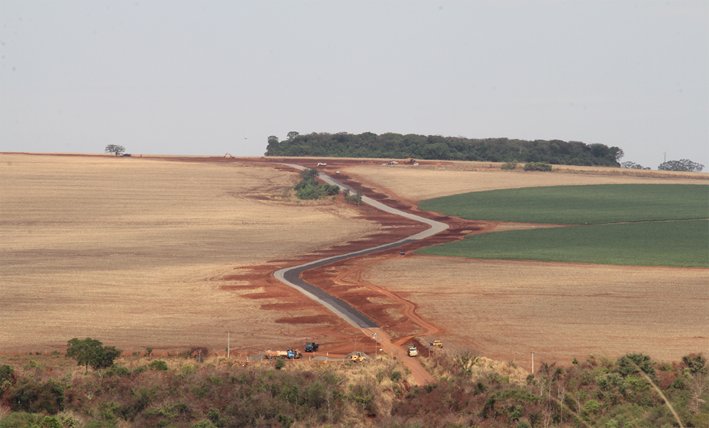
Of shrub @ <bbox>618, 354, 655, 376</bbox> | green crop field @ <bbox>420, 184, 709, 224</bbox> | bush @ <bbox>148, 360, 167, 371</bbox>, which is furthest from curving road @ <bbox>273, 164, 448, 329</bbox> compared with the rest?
shrub @ <bbox>618, 354, 655, 376</bbox>

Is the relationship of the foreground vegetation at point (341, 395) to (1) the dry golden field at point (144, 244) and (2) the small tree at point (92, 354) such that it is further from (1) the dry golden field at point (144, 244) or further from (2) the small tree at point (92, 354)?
(1) the dry golden field at point (144, 244)

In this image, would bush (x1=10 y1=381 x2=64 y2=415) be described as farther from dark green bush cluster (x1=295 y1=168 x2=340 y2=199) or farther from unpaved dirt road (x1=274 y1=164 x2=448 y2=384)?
dark green bush cluster (x1=295 y1=168 x2=340 y2=199)

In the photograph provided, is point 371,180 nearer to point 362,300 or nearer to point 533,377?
point 362,300

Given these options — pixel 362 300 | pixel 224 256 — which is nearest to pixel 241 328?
pixel 362 300

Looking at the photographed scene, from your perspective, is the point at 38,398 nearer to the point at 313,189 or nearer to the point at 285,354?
the point at 285,354

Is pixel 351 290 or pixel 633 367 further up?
pixel 633 367

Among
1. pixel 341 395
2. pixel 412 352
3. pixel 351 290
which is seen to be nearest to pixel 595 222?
pixel 351 290
